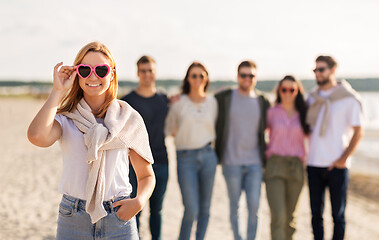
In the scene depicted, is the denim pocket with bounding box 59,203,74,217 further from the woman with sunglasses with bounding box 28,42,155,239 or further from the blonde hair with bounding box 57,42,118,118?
the blonde hair with bounding box 57,42,118,118

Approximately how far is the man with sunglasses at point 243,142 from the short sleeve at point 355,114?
3.15 ft

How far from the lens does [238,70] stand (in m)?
4.52

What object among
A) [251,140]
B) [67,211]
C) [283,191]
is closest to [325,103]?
[251,140]

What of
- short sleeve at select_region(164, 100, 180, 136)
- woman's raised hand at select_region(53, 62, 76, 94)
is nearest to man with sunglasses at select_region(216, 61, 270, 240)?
short sleeve at select_region(164, 100, 180, 136)

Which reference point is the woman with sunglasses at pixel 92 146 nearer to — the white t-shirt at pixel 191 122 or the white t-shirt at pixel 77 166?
the white t-shirt at pixel 77 166

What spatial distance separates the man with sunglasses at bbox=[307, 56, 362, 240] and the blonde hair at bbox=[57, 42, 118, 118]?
278 cm

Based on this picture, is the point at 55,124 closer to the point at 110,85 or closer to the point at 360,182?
the point at 110,85

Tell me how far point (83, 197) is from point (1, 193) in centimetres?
728

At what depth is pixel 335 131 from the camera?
438 cm

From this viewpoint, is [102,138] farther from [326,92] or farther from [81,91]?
[326,92]

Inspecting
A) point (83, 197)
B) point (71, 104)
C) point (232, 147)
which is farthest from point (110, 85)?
point (232, 147)

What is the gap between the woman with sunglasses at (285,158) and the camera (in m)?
4.28

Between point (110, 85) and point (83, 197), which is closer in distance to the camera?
point (83, 197)

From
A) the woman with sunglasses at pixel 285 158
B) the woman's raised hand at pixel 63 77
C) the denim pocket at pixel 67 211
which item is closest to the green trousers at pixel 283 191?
the woman with sunglasses at pixel 285 158
